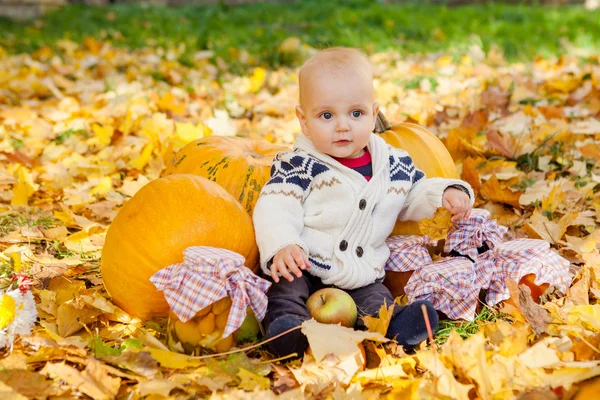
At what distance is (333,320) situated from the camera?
6.87ft

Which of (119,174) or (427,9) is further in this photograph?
(427,9)

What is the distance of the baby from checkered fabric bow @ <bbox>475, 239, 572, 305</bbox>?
0.72 ft

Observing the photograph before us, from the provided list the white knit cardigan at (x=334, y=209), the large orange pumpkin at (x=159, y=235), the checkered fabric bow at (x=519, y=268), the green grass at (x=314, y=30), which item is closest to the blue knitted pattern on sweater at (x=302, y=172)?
the white knit cardigan at (x=334, y=209)

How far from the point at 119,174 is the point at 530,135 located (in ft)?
7.91

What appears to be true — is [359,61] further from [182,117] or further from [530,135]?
[182,117]

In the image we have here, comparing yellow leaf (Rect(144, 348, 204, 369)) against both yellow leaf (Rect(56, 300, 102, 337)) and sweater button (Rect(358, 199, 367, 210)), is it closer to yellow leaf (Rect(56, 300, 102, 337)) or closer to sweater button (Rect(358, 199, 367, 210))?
yellow leaf (Rect(56, 300, 102, 337))

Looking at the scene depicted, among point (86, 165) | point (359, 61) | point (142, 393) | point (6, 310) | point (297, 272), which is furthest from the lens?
point (86, 165)

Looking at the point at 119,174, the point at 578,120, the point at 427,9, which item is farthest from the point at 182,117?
the point at 427,9

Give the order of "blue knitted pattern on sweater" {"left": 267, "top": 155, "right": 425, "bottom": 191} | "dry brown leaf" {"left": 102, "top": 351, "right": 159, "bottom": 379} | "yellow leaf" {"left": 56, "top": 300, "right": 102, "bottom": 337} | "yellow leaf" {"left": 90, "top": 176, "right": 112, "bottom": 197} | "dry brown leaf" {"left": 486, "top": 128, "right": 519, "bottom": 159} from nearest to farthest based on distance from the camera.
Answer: "dry brown leaf" {"left": 102, "top": 351, "right": 159, "bottom": 379} → "yellow leaf" {"left": 56, "top": 300, "right": 102, "bottom": 337} → "blue knitted pattern on sweater" {"left": 267, "top": 155, "right": 425, "bottom": 191} → "yellow leaf" {"left": 90, "top": 176, "right": 112, "bottom": 197} → "dry brown leaf" {"left": 486, "top": 128, "right": 519, "bottom": 159}

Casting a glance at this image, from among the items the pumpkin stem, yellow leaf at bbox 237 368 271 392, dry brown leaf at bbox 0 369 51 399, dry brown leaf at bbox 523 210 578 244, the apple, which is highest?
the pumpkin stem

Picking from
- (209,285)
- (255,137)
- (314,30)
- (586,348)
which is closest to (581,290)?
(586,348)

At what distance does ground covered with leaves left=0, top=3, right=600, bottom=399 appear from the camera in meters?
1.76

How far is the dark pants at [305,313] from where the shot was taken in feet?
6.48

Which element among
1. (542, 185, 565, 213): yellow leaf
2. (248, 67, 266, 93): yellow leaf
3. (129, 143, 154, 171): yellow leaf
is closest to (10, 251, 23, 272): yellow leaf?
Answer: (129, 143, 154, 171): yellow leaf
